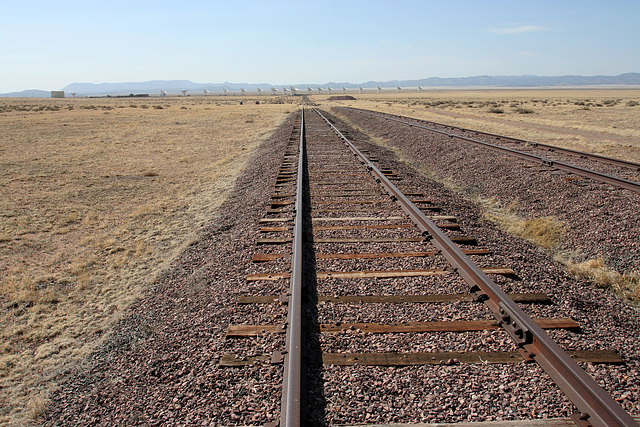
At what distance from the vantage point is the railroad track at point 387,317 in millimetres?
2965

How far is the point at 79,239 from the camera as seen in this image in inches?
312

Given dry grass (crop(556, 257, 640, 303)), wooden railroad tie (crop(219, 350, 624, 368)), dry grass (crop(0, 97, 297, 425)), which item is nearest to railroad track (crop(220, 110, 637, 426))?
wooden railroad tie (crop(219, 350, 624, 368))

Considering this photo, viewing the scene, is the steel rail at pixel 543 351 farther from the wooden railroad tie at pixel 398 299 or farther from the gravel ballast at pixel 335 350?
the wooden railroad tie at pixel 398 299

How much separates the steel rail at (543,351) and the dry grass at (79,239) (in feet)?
12.9

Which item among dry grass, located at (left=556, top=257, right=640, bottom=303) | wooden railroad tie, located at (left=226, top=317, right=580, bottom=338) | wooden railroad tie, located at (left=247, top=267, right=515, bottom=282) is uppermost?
wooden railroad tie, located at (left=247, top=267, right=515, bottom=282)

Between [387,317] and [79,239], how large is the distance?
6525 mm

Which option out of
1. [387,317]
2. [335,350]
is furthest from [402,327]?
[335,350]

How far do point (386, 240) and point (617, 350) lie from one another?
3.02m

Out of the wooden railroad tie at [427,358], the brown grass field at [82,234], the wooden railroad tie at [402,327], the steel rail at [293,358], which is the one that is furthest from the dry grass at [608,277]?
the brown grass field at [82,234]

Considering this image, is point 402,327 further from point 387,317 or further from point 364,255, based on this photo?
point 364,255

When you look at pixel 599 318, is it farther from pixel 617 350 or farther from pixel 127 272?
pixel 127 272

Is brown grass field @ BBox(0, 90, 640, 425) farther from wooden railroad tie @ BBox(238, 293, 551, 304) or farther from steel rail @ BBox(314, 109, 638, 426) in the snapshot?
steel rail @ BBox(314, 109, 638, 426)

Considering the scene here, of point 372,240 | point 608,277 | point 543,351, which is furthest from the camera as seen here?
point 372,240

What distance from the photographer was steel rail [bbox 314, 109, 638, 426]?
A: 2.62 meters
